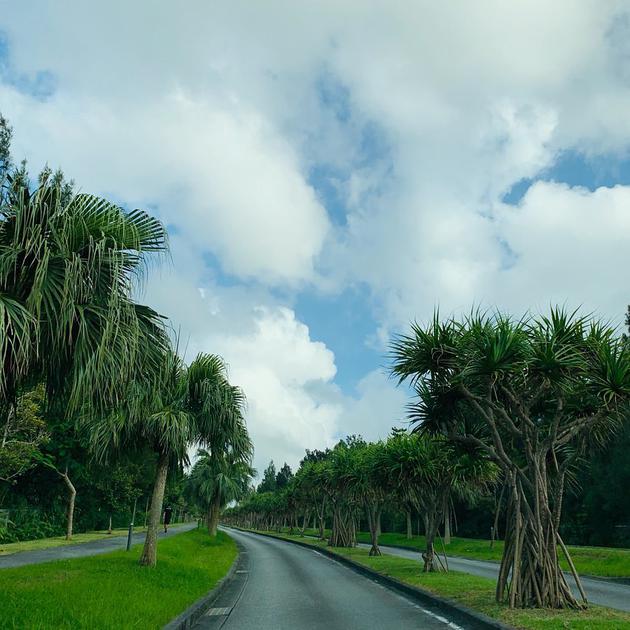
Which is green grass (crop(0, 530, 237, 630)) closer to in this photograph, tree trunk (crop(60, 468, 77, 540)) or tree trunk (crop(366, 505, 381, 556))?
tree trunk (crop(366, 505, 381, 556))

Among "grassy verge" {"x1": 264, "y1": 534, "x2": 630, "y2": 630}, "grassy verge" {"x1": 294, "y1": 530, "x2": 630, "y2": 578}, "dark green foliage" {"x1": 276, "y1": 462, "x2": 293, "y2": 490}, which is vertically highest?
"dark green foliage" {"x1": 276, "y1": 462, "x2": 293, "y2": 490}

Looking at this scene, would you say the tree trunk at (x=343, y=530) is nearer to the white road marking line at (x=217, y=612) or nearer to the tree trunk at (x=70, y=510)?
the tree trunk at (x=70, y=510)

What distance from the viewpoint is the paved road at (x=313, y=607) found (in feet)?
34.3

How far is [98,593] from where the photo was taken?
11148mm

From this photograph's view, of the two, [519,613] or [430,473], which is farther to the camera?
[430,473]

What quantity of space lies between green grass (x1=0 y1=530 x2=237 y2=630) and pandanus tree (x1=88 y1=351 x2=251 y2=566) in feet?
5.24

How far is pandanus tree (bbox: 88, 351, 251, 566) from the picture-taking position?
53.9ft

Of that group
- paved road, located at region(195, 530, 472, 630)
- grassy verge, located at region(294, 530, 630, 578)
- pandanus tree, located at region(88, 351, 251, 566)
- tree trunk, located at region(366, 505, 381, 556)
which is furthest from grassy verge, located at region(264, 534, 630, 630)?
tree trunk, located at region(366, 505, 381, 556)

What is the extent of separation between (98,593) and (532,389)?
9.12m

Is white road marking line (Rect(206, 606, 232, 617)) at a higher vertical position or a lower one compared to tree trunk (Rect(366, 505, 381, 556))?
lower

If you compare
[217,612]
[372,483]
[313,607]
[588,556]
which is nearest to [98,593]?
[217,612]

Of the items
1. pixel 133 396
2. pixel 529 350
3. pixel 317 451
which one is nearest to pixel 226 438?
pixel 133 396

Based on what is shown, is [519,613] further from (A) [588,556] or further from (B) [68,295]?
(A) [588,556]

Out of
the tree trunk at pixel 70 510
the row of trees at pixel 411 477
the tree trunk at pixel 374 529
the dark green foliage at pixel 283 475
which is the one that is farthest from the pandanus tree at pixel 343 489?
the dark green foliage at pixel 283 475
